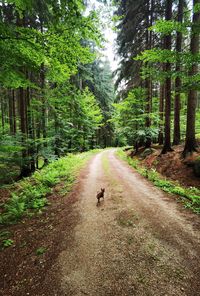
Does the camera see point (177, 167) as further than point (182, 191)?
Yes

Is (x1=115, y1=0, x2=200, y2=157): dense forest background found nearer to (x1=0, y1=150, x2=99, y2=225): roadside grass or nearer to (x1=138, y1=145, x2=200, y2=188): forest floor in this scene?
(x1=138, y1=145, x2=200, y2=188): forest floor

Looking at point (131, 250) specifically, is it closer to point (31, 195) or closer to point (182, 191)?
point (182, 191)

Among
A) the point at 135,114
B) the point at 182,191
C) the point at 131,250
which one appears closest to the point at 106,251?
the point at 131,250

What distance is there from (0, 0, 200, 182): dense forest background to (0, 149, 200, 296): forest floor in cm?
260

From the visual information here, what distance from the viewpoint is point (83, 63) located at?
18.1 feet

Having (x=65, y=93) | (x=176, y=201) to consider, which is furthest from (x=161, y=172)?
(x=65, y=93)

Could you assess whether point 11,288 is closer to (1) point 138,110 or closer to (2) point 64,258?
(2) point 64,258

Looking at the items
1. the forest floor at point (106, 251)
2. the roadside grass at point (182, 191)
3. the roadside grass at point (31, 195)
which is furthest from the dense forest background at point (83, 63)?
the forest floor at point (106, 251)

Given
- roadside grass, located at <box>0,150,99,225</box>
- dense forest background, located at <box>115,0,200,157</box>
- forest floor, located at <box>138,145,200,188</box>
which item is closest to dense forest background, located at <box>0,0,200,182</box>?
dense forest background, located at <box>115,0,200,157</box>

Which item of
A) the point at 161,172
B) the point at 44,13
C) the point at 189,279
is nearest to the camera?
the point at 189,279

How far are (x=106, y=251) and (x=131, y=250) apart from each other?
0.55 m

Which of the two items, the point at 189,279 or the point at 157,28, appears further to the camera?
the point at 157,28

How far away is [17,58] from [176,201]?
6804mm

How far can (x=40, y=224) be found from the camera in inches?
194
